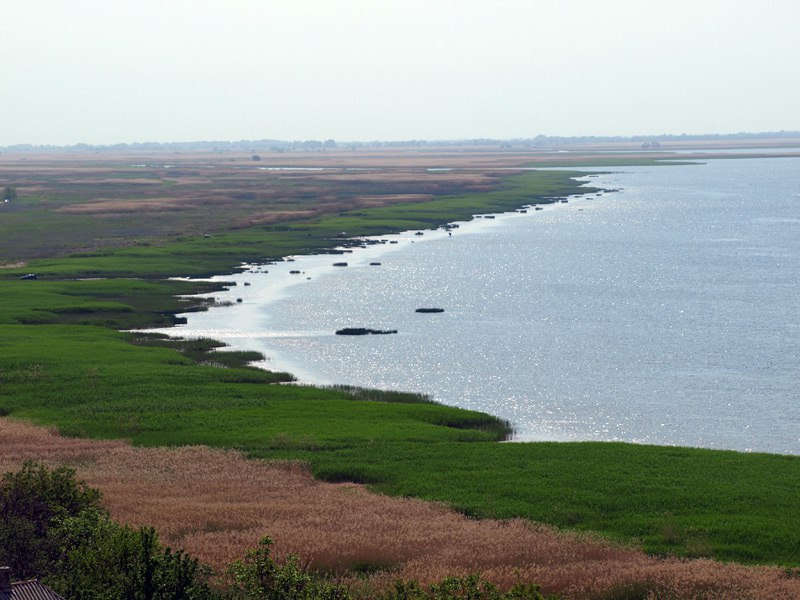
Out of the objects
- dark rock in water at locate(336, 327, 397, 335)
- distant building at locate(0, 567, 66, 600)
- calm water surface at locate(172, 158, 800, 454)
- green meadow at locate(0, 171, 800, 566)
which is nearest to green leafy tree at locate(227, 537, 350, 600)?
distant building at locate(0, 567, 66, 600)

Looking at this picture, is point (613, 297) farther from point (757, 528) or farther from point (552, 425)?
point (757, 528)

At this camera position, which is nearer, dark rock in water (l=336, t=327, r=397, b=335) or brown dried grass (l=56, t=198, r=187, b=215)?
dark rock in water (l=336, t=327, r=397, b=335)

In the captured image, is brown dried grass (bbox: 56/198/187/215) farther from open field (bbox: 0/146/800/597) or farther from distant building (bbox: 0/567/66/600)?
distant building (bbox: 0/567/66/600)

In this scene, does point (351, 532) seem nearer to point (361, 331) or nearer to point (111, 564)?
point (111, 564)

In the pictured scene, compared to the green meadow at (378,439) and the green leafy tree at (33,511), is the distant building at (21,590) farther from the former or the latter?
the green meadow at (378,439)

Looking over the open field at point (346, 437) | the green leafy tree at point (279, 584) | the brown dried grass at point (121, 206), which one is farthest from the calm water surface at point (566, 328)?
the brown dried grass at point (121, 206)

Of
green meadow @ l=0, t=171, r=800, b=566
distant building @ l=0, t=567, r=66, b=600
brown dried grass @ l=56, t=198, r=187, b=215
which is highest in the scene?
distant building @ l=0, t=567, r=66, b=600

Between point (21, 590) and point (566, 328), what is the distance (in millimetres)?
56273

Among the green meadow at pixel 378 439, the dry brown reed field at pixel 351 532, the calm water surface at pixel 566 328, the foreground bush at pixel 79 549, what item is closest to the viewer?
the foreground bush at pixel 79 549

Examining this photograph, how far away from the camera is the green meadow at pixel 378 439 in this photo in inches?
1458

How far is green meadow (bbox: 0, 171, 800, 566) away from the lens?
37031mm

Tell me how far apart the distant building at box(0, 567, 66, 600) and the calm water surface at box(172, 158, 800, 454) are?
29.5m

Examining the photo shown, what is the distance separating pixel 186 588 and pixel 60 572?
14.6 feet

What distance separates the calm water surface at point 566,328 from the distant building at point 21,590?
29489mm
